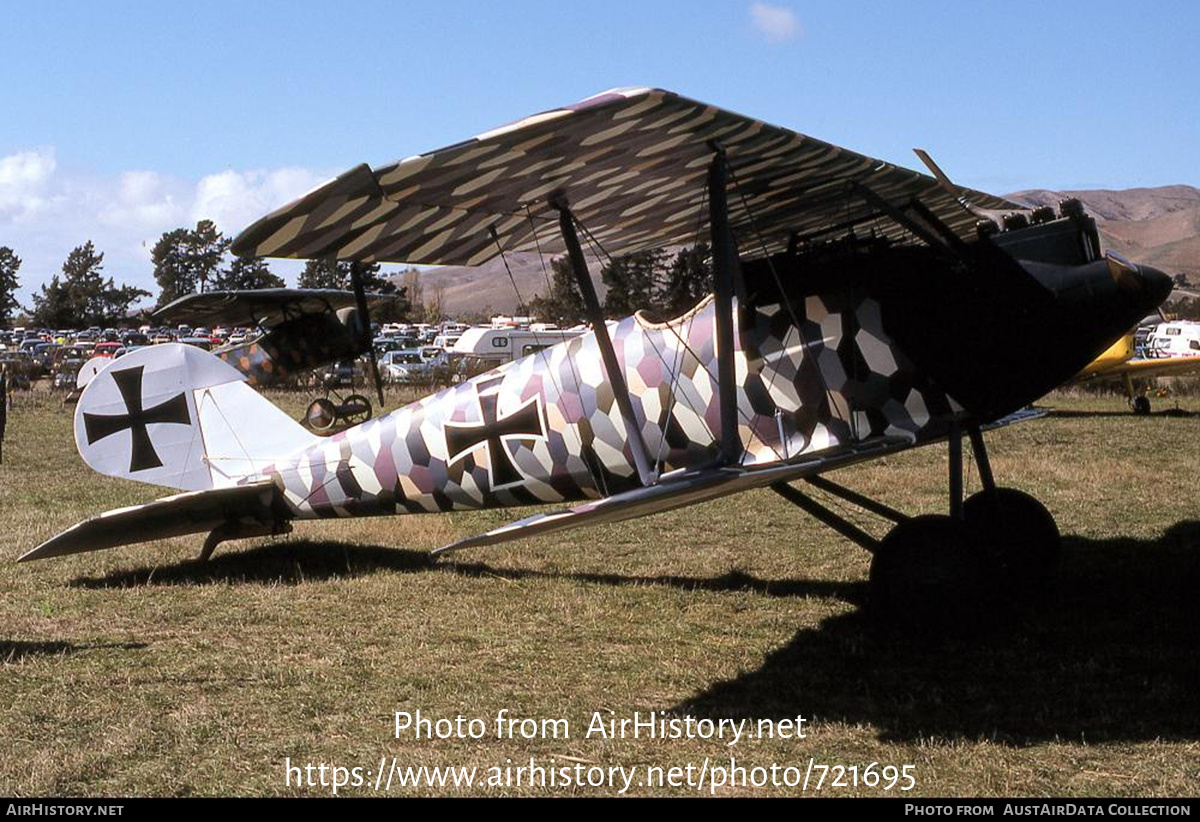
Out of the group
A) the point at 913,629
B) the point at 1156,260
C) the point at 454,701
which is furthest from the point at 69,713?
the point at 1156,260

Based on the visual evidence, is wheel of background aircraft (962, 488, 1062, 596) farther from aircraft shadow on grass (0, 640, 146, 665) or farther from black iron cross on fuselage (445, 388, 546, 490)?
aircraft shadow on grass (0, 640, 146, 665)

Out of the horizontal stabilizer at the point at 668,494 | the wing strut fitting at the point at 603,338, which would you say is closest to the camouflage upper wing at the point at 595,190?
the wing strut fitting at the point at 603,338

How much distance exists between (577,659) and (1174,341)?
101 feet

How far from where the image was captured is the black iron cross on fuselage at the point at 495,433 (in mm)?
6680

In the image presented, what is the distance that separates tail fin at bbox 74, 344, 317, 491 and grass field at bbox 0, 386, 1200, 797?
72cm

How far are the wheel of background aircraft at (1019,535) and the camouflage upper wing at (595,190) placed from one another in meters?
1.68

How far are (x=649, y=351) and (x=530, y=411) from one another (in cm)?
88

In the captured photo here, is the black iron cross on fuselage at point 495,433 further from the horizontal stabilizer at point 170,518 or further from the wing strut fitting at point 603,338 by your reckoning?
the horizontal stabilizer at point 170,518

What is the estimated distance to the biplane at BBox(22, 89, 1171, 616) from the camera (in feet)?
15.8

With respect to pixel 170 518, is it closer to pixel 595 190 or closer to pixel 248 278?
pixel 595 190

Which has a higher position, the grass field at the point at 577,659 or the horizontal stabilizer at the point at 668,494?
the horizontal stabilizer at the point at 668,494
